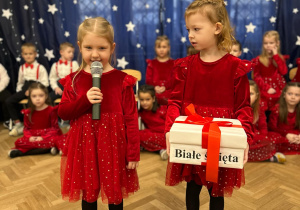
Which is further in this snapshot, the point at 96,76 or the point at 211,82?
the point at 211,82

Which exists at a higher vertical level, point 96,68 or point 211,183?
point 96,68

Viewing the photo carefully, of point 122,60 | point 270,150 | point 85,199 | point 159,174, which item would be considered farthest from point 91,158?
point 122,60

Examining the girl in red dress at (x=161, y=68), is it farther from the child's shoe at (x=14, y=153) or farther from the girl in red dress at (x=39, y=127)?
the child's shoe at (x=14, y=153)

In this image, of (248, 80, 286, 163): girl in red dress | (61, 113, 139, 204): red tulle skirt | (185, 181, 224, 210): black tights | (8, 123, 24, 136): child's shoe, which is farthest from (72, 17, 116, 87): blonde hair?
(8, 123, 24, 136): child's shoe

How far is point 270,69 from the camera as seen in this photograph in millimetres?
3756

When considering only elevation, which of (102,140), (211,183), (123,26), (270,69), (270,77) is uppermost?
(123,26)

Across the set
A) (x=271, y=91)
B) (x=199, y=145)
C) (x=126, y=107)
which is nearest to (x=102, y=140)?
(x=126, y=107)

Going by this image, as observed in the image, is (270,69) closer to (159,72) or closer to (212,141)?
(159,72)

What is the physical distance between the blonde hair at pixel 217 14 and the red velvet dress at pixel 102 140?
48 cm

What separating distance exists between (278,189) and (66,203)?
1.70 metres

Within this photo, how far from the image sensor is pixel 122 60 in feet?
14.2

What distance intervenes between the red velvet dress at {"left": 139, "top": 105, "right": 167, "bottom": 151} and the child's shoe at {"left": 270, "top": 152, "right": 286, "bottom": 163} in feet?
3.73

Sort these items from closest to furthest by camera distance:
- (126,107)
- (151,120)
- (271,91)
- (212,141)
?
(212,141) < (126,107) < (151,120) < (271,91)

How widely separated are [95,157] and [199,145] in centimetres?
57
